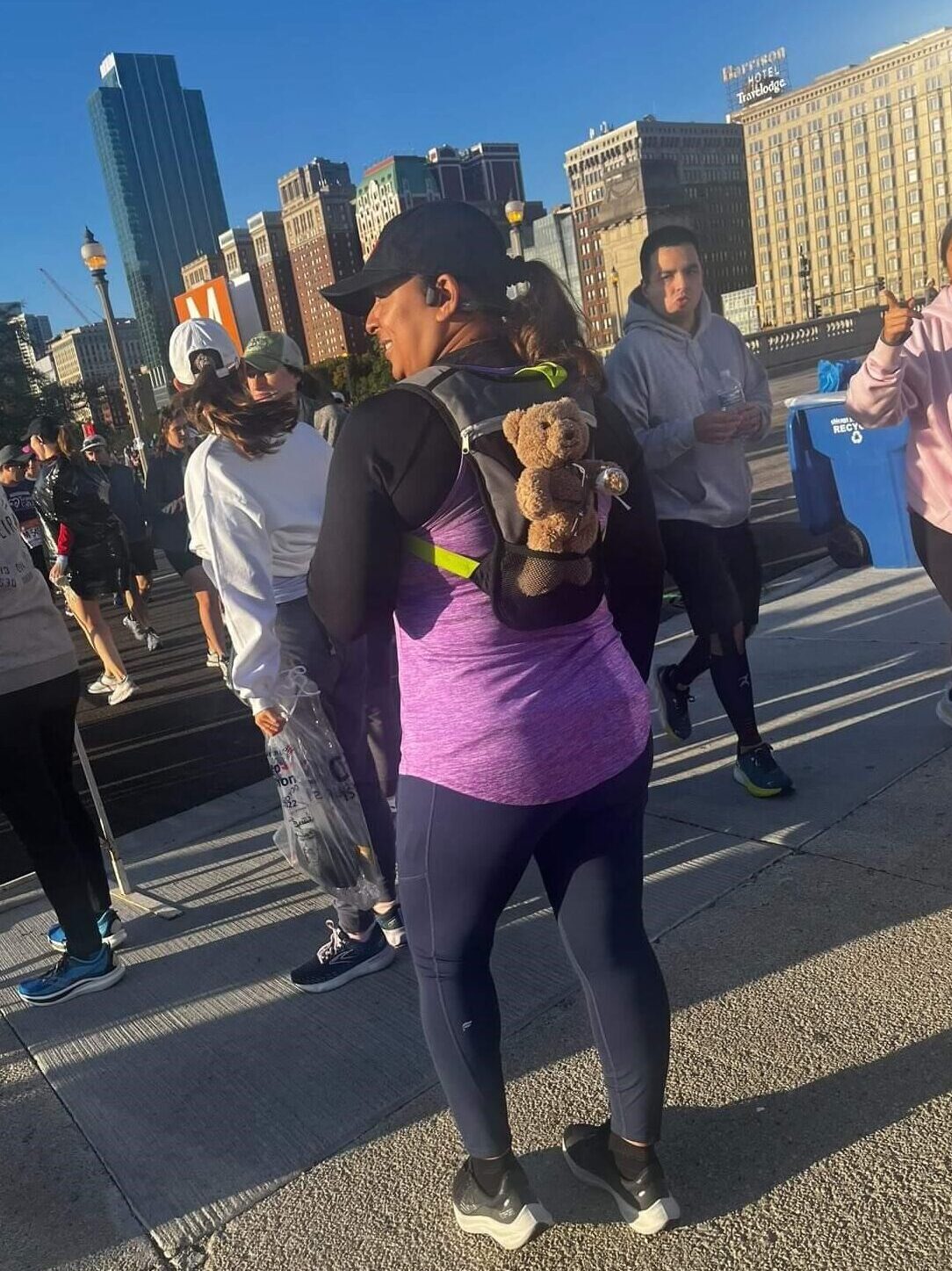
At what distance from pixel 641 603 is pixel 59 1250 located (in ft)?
6.02

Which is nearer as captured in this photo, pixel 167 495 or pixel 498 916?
pixel 498 916

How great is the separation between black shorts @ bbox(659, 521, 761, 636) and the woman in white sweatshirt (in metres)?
1.31

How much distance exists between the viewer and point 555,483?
1.49 m

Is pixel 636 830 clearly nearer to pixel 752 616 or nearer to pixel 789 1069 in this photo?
pixel 789 1069

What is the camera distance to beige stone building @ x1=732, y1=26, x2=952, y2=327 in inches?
4385

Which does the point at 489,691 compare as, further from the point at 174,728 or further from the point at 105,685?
the point at 105,685

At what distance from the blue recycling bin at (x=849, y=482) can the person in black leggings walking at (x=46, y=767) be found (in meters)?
5.48

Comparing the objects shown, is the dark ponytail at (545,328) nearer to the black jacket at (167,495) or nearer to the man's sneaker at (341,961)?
the man's sneaker at (341,961)

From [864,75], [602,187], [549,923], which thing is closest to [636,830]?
[549,923]

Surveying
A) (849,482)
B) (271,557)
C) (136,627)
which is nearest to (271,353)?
(271,557)

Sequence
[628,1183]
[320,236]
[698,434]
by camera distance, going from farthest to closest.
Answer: [320,236] < [698,434] < [628,1183]

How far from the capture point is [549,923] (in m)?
3.10

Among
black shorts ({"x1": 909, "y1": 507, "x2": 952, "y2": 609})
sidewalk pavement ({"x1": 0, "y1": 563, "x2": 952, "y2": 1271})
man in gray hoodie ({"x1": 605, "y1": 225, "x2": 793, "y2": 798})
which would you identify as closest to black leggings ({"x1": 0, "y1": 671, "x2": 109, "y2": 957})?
sidewalk pavement ({"x1": 0, "y1": 563, "x2": 952, "y2": 1271})

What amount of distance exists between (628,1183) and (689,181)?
5654 inches
